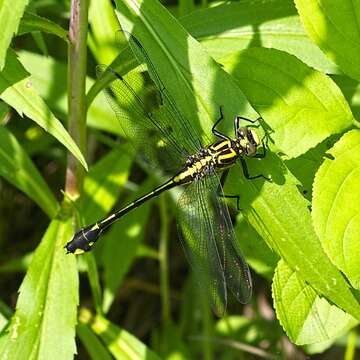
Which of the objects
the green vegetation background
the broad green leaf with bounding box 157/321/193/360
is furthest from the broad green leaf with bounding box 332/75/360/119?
the broad green leaf with bounding box 157/321/193/360

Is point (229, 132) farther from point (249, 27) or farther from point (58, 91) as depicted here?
point (58, 91)

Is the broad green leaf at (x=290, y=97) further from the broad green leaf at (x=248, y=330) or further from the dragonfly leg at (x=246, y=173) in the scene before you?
the broad green leaf at (x=248, y=330)

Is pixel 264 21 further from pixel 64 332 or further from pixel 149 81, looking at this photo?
pixel 64 332

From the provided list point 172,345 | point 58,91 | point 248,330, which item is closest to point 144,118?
point 58,91

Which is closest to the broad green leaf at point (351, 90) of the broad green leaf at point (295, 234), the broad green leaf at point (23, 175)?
the broad green leaf at point (295, 234)

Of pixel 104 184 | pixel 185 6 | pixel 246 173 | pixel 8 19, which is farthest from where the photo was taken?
pixel 104 184

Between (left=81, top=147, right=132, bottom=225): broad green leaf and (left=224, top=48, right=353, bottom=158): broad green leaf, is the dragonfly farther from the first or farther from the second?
(left=81, top=147, right=132, bottom=225): broad green leaf

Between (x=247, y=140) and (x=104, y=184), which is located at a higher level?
(x=104, y=184)
